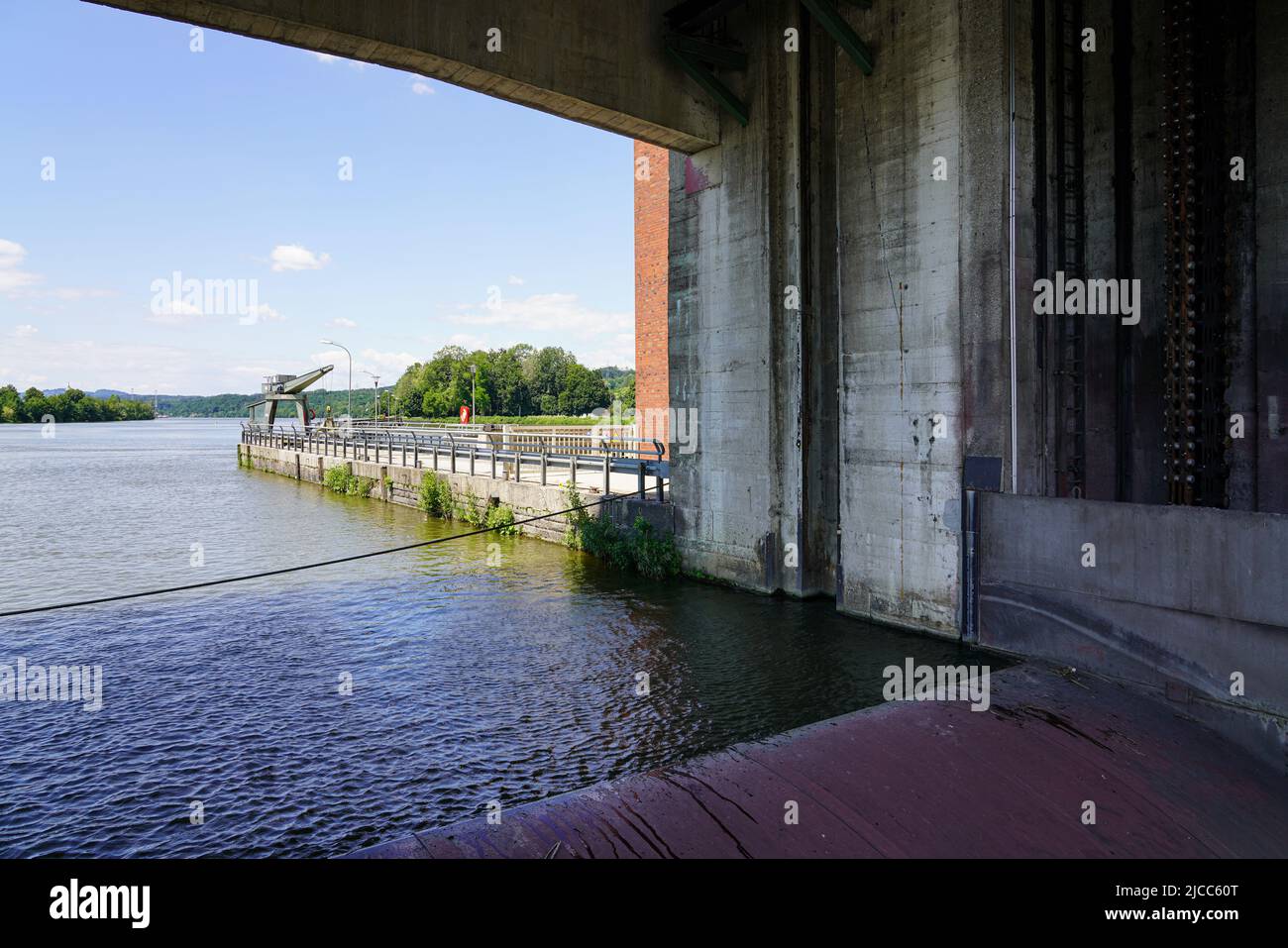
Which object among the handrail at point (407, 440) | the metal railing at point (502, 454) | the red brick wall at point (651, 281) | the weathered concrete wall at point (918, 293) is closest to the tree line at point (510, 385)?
the handrail at point (407, 440)

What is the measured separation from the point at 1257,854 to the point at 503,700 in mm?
6150

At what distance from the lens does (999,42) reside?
31.2 feet

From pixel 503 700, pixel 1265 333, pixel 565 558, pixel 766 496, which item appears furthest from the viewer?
pixel 565 558

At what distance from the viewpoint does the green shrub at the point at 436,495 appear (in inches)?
937

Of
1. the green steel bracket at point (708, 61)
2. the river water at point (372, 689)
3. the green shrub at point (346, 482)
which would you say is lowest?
the river water at point (372, 689)

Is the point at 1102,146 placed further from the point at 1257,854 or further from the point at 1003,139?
the point at 1257,854

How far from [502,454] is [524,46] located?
12108 mm

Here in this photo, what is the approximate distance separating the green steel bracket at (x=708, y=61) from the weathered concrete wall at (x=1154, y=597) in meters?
7.19

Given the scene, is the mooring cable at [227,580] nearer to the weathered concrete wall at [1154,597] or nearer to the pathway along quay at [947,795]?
the pathway along quay at [947,795]

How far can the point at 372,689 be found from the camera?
29.2ft

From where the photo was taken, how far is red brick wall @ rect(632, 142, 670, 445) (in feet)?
76.8

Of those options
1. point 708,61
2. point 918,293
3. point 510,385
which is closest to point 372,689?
point 918,293

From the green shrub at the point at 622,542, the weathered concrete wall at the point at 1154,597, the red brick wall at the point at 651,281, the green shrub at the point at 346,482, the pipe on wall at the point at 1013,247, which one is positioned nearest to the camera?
the weathered concrete wall at the point at 1154,597

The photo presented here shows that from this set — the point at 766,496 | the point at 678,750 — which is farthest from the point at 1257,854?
the point at 766,496
